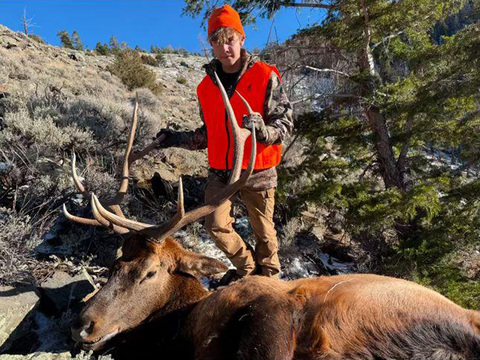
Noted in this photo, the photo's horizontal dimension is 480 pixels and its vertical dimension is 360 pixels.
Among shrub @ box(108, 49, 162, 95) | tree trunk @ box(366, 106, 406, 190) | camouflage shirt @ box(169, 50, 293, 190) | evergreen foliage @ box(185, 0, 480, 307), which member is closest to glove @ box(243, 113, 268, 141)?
camouflage shirt @ box(169, 50, 293, 190)

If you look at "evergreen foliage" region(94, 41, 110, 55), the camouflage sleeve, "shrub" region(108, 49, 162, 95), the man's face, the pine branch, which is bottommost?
the camouflage sleeve

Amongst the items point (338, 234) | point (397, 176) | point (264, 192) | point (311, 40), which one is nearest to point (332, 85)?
point (311, 40)

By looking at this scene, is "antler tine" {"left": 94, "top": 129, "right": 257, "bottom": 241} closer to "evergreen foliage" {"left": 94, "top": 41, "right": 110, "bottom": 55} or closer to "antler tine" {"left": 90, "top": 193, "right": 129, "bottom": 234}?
"antler tine" {"left": 90, "top": 193, "right": 129, "bottom": 234}

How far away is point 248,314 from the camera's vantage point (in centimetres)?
244

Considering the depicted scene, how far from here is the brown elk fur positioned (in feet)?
7.34

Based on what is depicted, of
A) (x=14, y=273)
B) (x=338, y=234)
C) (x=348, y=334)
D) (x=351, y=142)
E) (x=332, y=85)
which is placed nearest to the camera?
(x=348, y=334)

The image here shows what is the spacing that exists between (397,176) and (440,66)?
72.2 inches

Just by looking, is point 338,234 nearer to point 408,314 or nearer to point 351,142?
point 351,142

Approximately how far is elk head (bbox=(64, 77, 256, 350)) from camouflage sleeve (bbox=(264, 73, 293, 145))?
18.4 inches

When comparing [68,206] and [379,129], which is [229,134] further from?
[379,129]

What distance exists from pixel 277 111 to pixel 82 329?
97.9 inches

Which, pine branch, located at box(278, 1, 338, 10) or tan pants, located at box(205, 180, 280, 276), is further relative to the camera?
pine branch, located at box(278, 1, 338, 10)

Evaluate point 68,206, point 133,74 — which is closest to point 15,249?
point 68,206

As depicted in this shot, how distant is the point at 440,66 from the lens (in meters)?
5.47
